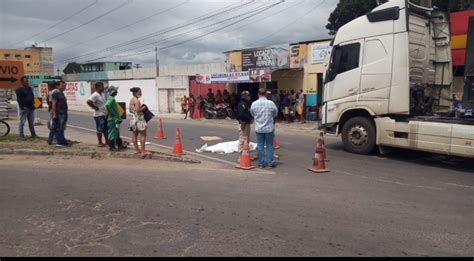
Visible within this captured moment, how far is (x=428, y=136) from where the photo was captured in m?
8.84

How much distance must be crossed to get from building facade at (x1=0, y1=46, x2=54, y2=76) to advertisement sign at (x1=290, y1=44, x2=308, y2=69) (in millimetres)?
84263

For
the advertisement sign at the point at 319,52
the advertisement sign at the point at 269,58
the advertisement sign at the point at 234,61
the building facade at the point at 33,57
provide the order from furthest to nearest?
the building facade at the point at 33,57
the advertisement sign at the point at 234,61
the advertisement sign at the point at 269,58
the advertisement sign at the point at 319,52

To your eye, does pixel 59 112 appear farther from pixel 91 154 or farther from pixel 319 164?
pixel 319 164

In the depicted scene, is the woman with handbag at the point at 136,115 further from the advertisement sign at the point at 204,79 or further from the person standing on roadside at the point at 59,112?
the advertisement sign at the point at 204,79

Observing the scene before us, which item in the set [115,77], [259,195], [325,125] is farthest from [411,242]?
[115,77]

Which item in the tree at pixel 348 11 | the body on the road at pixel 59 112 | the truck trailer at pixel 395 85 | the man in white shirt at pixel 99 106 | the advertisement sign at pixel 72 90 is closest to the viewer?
the truck trailer at pixel 395 85

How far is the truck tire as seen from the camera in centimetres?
995

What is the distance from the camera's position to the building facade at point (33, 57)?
91.5 metres

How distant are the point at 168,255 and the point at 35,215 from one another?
2361mm

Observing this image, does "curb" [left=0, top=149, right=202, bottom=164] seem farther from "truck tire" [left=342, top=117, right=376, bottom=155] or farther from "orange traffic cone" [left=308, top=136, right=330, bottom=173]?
"truck tire" [left=342, top=117, right=376, bottom=155]

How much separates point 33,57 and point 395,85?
10035 cm

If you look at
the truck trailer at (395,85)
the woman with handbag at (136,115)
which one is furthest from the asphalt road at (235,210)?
the woman with handbag at (136,115)

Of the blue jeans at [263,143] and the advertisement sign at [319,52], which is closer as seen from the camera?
the blue jeans at [263,143]

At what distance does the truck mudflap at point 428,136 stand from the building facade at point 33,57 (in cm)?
9573
